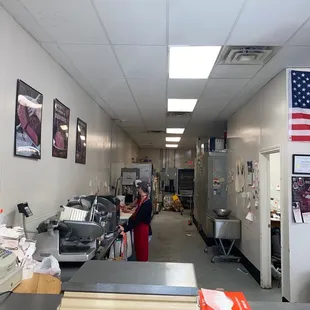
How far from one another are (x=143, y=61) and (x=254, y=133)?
2421 millimetres

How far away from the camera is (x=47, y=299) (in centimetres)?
111

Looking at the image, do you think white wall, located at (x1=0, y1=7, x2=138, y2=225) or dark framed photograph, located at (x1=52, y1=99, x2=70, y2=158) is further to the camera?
dark framed photograph, located at (x1=52, y1=99, x2=70, y2=158)

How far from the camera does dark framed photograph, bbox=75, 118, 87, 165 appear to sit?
4.41 meters

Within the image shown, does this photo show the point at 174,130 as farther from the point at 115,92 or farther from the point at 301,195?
the point at 301,195

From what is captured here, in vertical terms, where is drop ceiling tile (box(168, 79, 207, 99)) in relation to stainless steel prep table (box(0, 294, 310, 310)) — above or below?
above

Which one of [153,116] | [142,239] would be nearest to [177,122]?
[153,116]

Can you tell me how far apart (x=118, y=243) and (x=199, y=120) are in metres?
4.14

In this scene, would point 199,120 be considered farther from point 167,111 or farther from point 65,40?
point 65,40

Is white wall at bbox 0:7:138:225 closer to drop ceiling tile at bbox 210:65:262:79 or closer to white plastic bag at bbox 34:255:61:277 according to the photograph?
white plastic bag at bbox 34:255:61:277

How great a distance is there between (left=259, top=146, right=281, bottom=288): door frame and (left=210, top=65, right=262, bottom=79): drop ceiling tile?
1221 mm

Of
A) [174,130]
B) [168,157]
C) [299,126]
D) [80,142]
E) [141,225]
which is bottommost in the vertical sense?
[141,225]

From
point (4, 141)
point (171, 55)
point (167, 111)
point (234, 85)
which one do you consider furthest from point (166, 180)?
point (4, 141)

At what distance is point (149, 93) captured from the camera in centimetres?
493

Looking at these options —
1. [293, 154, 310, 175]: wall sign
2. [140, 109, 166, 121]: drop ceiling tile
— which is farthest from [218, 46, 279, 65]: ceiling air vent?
[140, 109, 166, 121]: drop ceiling tile
